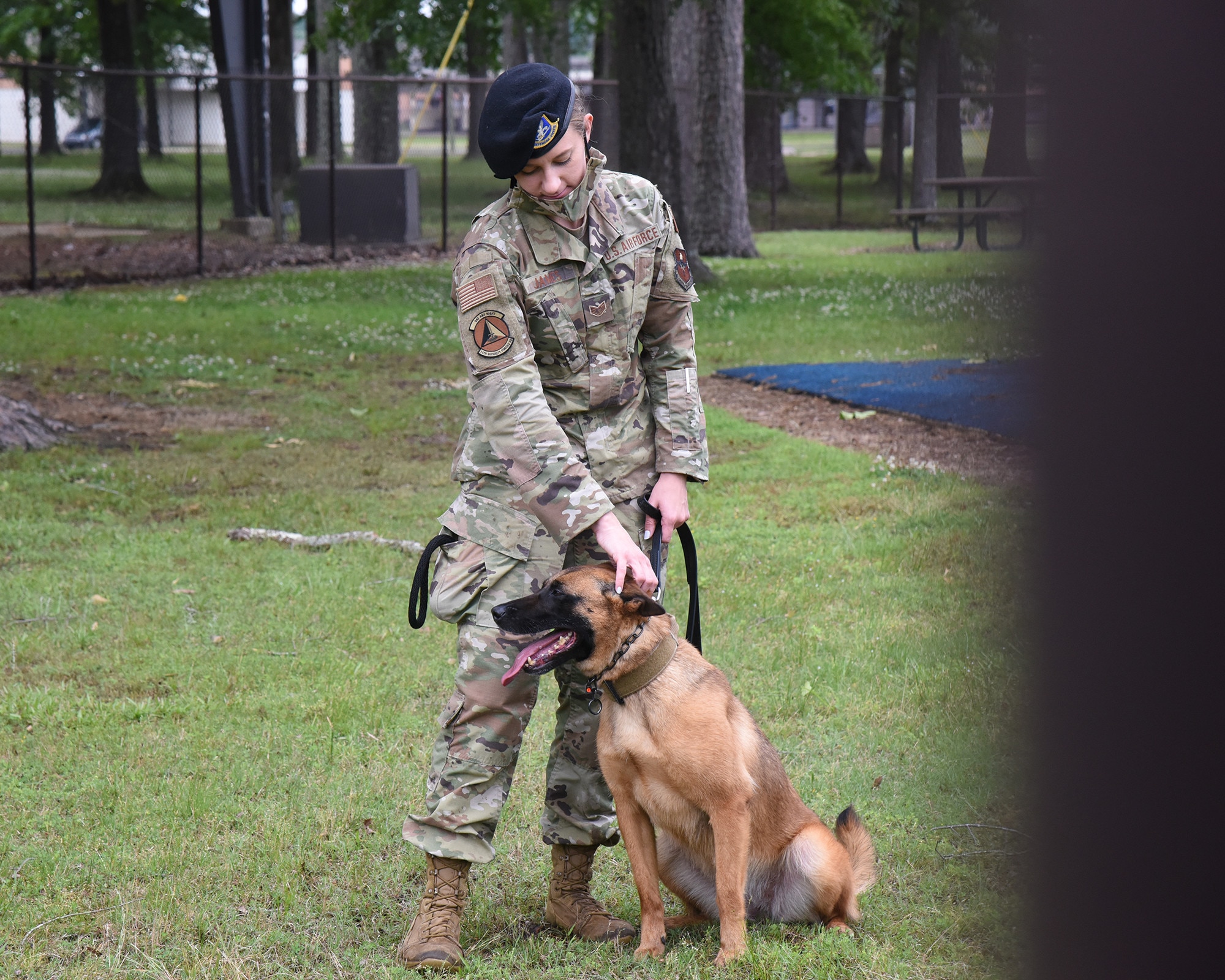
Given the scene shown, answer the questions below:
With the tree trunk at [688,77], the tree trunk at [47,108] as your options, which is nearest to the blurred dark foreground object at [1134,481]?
the tree trunk at [688,77]

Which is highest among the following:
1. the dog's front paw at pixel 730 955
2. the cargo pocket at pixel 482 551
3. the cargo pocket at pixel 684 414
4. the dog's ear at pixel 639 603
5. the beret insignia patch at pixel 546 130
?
the beret insignia patch at pixel 546 130

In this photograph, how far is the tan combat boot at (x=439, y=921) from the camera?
10.3 feet

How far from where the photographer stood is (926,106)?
0.73 m

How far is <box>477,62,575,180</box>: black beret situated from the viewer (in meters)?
2.80

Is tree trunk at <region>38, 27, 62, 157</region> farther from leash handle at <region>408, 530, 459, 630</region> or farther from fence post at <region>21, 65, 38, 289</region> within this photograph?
leash handle at <region>408, 530, 459, 630</region>

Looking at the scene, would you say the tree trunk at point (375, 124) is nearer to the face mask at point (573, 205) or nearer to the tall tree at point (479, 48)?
the tall tree at point (479, 48)

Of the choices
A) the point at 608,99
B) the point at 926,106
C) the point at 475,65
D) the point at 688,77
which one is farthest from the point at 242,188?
the point at 926,106

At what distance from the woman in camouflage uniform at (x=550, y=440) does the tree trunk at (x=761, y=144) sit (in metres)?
28.1

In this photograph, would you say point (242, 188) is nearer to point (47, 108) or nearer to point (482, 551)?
point (482, 551)

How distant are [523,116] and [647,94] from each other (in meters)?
13.0

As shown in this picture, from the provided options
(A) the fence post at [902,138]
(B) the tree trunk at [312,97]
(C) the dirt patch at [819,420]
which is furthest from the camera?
(B) the tree trunk at [312,97]

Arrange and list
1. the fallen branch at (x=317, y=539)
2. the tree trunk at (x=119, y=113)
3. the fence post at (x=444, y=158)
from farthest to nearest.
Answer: the tree trunk at (x=119, y=113) < the fence post at (x=444, y=158) < the fallen branch at (x=317, y=539)

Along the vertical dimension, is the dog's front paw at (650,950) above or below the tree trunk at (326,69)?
below

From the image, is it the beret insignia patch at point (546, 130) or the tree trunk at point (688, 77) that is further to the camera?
the tree trunk at point (688, 77)
